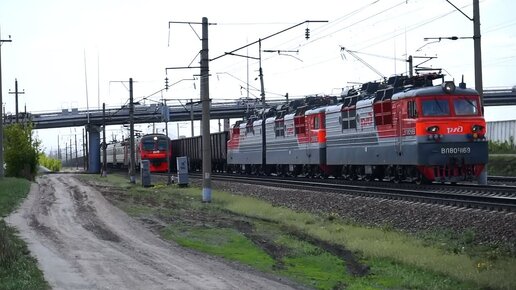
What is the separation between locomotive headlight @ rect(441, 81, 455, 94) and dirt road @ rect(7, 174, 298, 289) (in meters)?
11.9

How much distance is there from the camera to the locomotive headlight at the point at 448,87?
26.6 meters

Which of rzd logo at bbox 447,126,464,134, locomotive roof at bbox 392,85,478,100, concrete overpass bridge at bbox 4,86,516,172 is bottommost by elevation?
rzd logo at bbox 447,126,464,134

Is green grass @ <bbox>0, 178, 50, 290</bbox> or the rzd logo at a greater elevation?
the rzd logo

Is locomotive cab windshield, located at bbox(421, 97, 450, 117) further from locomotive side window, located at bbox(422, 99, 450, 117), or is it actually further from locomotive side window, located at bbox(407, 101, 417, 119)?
locomotive side window, located at bbox(407, 101, 417, 119)

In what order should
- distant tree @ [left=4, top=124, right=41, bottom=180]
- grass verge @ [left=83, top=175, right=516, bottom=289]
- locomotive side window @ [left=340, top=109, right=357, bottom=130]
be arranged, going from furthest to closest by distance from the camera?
distant tree @ [left=4, top=124, right=41, bottom=180] < locomotive side window @ [left=340, top=109, right=357, bottom=130] < grass verge @ [left=83, top=175, right=516, bottom=289]

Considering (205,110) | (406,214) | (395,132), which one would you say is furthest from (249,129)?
(406,214)

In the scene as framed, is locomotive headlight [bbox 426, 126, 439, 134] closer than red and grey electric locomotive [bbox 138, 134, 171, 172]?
Yes

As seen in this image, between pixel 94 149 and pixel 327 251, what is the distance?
7777cm

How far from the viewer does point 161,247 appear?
15867 mm

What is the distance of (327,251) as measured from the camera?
1586 cm

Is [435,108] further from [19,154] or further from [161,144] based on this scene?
[161,144]

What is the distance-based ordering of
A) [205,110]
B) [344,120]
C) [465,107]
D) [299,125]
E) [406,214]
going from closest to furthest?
[406,214] < [465,107] < [205,110] < [344,120] < [299,125]

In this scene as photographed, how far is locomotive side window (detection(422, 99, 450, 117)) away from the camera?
86.1 feet

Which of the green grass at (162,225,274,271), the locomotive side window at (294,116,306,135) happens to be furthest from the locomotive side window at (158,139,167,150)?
the green grass at (162,225,274,271)
